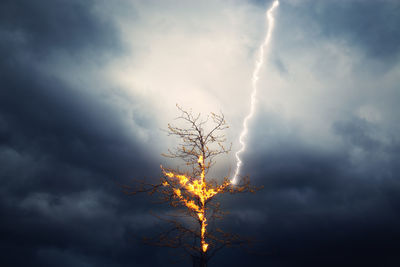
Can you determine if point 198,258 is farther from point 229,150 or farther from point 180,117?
point 180,117

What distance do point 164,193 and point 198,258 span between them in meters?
2.71

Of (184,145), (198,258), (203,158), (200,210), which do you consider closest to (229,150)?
(203,158)

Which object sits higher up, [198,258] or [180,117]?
[180,117]

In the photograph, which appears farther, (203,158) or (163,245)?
(203,158)

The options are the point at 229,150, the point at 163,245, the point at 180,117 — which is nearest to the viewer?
A: the point at 163,245

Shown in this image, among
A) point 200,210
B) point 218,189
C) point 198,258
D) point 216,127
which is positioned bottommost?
point 198,258

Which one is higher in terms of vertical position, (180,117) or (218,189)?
(180,117)

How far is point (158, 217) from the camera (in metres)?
10.1

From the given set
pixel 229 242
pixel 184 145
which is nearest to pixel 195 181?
pixel 184 145

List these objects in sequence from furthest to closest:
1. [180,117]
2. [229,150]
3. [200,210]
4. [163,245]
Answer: [180,117] < [229,150] < [200,210] < [163,245]

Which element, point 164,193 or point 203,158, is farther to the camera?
point 203,158

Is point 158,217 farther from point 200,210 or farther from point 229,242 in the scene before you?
point 229,242

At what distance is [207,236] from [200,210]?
1008 mm

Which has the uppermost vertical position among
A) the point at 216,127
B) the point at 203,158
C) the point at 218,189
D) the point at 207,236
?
the point at 216,127
